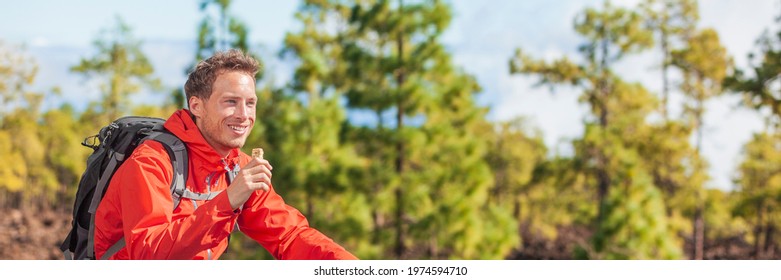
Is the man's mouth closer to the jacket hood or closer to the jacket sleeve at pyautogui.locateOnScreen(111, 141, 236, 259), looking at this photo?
the jacket hood

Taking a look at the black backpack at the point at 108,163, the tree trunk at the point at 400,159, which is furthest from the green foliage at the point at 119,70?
the black backpack at the point at 108,163

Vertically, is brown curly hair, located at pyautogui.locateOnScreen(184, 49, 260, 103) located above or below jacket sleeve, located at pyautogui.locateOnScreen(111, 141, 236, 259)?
above

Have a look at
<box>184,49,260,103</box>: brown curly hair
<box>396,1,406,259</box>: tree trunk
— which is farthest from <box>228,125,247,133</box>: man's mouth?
<box>396,1,406,259</box>: tree trunk

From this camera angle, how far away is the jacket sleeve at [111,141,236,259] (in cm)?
187

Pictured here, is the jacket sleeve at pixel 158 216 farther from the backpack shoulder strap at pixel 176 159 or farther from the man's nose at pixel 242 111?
the man's nose at pixel 242 111

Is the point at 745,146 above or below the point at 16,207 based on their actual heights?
above

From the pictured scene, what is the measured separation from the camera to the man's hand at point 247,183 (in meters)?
1.87

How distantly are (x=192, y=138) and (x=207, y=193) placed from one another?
0.16 m

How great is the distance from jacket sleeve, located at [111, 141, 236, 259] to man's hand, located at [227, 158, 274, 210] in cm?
2

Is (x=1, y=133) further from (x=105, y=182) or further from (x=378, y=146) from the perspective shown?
(x=105, y=182)

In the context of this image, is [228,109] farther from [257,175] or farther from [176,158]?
[257,175]

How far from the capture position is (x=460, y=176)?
53.0ft
